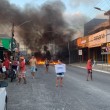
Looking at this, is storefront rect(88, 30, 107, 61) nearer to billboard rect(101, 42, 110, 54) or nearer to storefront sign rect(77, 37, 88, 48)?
billboard rect(101, 42, 110, 54)

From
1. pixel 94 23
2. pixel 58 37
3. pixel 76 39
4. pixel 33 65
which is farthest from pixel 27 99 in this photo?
pixel 94 23

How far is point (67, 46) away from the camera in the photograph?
77312mm

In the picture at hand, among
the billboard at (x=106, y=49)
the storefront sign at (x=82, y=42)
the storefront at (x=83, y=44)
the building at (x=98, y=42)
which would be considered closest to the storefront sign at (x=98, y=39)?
the building at (x=98, y=42)

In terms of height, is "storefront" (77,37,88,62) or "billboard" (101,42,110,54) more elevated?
"storefront" (77,37,88,62)

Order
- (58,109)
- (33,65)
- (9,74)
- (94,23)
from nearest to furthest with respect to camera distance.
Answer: (58,109), (9,74), (33,65), (94,23)

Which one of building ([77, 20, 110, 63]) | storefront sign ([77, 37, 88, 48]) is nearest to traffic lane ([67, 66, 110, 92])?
building ([77, 20, 110, 63])

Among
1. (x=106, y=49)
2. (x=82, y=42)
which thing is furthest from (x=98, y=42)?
(x=106, y=49)

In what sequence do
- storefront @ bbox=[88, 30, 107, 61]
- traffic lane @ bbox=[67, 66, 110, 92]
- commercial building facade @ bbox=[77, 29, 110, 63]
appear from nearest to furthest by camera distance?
traffic lane @ bbox=[67, 66, 110, 92], commercial building facade @ bbox=[77, 29, 110, 63], storefront @ bbox=[88, 30, 107, 61]

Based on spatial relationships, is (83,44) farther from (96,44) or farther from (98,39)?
(98,39)

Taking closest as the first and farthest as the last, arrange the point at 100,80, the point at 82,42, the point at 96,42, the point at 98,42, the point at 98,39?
1. the point at 100,80
2. the point at 98,39
3. the point at 98,42
4. the point at 96,42
5. the point at 82,42

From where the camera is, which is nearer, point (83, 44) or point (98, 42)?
point (98, 42)

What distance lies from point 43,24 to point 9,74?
144ft

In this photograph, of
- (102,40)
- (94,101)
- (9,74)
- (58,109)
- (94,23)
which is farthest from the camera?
(94,23)

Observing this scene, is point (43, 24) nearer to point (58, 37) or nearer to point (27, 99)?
point (58, 37)
